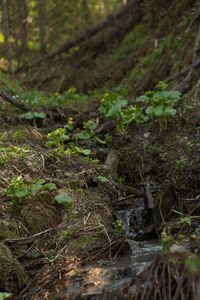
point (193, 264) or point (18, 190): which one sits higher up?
point (193, 264)

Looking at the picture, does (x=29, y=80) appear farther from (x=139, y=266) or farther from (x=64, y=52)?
(x=139, y=266)

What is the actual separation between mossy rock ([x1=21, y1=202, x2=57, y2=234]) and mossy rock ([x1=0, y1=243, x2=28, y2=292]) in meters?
0.46

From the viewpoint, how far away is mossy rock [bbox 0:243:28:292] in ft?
6.79

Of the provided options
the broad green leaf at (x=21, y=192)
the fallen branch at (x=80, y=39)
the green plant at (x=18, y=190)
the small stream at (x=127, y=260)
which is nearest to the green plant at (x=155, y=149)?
the small stream at (x=127, y=260)

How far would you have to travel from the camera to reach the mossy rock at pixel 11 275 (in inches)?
81.4

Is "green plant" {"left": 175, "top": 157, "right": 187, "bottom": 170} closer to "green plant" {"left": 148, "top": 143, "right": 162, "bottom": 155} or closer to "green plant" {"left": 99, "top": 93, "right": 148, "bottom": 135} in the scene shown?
"green plant" {"left": 148, "top": 143, "right": 162, "bottom": 155}

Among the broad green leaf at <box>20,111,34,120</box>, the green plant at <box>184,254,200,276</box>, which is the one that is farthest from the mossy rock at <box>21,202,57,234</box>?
the broad green leaf at <box>20,111,34,120</box>

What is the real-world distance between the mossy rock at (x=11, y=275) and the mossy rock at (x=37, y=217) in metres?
0.46

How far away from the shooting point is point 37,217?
8.85 feet

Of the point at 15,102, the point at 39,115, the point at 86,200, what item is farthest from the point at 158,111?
the point at 15,102

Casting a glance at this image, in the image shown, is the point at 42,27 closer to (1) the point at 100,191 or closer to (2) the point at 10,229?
(1) the point at 100,191

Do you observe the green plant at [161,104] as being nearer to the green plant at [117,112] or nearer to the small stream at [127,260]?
the green plant at [117,112]

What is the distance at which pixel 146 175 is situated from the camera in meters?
3.90

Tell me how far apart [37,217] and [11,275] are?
2.21 ft
